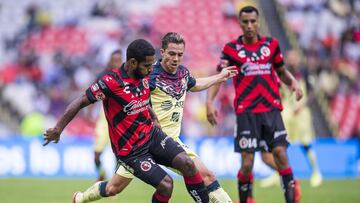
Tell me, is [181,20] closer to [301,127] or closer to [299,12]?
[299,12]

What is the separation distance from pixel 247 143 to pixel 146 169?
2510 mm

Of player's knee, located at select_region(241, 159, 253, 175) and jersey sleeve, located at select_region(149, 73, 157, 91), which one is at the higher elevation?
jersey sleeve, located at select_region(149, 73, 157, 91)

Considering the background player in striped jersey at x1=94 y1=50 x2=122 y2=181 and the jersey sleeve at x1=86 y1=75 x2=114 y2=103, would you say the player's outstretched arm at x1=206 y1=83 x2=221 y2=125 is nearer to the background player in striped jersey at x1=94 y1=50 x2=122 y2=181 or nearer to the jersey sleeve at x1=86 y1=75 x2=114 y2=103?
the jersey sleeve at x1=86 y1=75 x2=114 y2=103

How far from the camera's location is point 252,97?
11695 mm

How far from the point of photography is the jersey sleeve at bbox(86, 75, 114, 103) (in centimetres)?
935

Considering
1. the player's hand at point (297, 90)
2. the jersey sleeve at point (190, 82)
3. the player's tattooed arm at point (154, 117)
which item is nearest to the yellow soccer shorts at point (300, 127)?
the player's hand at point (297, 90)

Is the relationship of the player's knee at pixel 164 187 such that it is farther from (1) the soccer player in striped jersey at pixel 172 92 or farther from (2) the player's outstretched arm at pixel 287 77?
(2) the player's outstretched arm at pixel 287 77

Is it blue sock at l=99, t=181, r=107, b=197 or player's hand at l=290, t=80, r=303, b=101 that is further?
player's hand at l=290, t=80, r=303, b=101

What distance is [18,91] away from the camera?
87.7 feet

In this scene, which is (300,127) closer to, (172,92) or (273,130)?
(273,130)

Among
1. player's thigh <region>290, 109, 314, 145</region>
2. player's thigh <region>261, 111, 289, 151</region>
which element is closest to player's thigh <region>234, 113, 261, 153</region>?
player's thigh <region>261, 111, 289, 151</region>

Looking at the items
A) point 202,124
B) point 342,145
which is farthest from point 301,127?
point 202,124

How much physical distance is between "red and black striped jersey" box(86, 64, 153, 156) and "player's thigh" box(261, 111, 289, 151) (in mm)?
2431

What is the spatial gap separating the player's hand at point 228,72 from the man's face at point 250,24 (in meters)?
0.99
